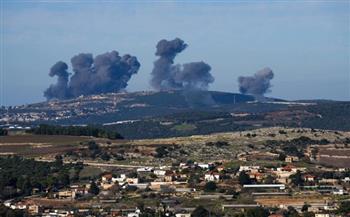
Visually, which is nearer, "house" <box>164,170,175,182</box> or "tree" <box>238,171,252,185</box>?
"tree" <box>238,171,252,185</box>

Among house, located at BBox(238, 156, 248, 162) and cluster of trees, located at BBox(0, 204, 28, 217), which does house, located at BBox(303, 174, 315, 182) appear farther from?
cluster of trees, located at BBox(0, 204, 28, 217)

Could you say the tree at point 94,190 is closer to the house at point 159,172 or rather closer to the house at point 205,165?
the house at point 159,172

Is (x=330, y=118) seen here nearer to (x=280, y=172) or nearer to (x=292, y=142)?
(x=292, y=142)

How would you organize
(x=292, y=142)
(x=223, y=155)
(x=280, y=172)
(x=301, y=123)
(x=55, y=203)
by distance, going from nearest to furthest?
(x=55, y=203), (x=280, y=172), (x=223, y=155), (x=292, y=142), (x=301, y=123)

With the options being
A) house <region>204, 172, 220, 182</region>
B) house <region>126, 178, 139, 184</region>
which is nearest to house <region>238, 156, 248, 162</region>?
house <region>204, 172, 220, 182</region>

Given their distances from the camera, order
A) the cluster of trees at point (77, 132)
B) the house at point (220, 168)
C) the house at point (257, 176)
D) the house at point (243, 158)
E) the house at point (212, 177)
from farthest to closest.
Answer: the cluster of trees at point (77, 132), the house at point (243, 158), the house at point (220, 168), the house at point (257, 176), the house at point (212, 177)

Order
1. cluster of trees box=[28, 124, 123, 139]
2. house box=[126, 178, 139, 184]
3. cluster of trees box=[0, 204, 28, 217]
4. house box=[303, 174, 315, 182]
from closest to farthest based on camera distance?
1. cluster of trees box=[0, 204, 28, 217]
2. house box=[303, 174, 315, 182]
3. house box=[126, 178, 139, 184]
4. cluster of trees box=[28, 124, 123, 139]

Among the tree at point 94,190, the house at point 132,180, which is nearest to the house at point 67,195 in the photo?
the tree at point 94,190

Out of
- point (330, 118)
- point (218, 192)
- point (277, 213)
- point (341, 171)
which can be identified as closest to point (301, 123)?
point (330, 118)
